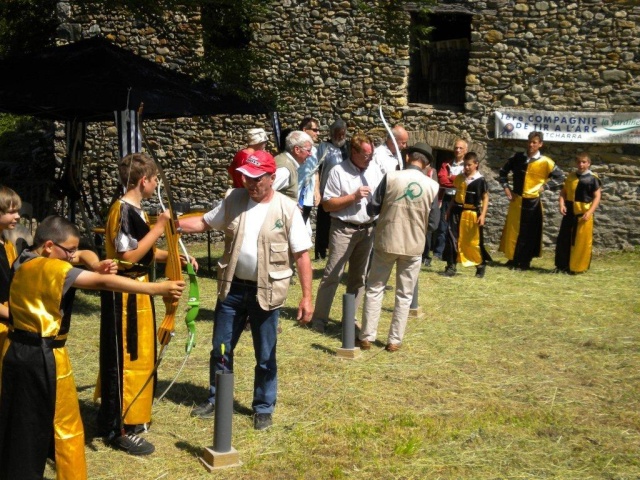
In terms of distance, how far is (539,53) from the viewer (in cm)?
1333

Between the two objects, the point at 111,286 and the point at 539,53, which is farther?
the point at 539,53

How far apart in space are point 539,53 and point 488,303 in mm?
5766

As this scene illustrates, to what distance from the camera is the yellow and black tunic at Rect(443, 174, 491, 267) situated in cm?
1052

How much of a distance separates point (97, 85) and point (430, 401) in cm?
487

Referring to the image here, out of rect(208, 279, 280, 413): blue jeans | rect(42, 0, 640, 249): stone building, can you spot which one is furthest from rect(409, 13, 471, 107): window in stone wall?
rect(208, 279, 280, 413): blue jeans

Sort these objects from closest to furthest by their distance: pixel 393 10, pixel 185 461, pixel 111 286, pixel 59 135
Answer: pixel 111 286 < pixel 185 461 < pixel 393 10 < pixel 59 135

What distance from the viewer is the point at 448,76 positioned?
14.4 meters

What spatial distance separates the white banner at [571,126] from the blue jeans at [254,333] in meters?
9.20

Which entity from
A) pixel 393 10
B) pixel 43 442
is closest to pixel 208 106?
pixel 393 10

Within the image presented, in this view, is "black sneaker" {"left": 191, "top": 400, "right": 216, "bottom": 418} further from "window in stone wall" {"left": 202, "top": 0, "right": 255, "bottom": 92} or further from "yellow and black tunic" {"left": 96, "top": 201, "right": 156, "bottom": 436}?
"window in stone wall" {"left": 202, "top": 0, "right": 255, "bottom": 92}

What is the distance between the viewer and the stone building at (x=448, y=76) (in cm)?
1315

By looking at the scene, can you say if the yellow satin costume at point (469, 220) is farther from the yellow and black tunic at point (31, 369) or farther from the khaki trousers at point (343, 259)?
the yellow and black tunic at point (31, 369)

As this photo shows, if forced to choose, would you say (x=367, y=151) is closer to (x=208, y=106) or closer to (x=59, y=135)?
(x=208, y=106)

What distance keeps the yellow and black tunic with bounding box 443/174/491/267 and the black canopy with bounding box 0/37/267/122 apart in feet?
9.41
